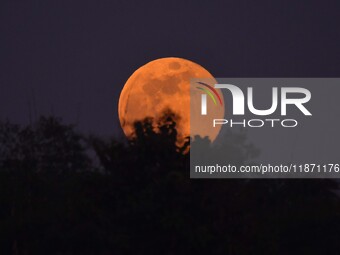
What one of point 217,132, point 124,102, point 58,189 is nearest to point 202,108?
point 217,132

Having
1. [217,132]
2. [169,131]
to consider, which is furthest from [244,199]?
[217,132]

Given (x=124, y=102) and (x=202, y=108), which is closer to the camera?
(x=202, y=108)

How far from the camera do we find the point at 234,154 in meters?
22.7

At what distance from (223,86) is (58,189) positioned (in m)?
6.31

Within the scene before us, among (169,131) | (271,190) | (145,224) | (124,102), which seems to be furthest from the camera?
(271,190)

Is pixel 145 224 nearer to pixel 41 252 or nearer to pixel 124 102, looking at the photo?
pixel 41 252

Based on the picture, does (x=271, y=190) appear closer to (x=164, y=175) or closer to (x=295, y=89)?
(x=295, y=89)

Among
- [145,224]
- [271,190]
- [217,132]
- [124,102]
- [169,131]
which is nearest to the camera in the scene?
[145,224]

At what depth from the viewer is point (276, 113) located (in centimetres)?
2653

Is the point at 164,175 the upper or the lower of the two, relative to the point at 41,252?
upper

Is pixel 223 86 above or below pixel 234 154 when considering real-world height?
above

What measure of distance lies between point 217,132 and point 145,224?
612 centimetres

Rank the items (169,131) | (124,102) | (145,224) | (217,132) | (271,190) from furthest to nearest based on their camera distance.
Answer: (271,190)
(124,102)
(217,132)
(169,131)
(145,224)

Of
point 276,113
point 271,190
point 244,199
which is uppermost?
point 276,113
